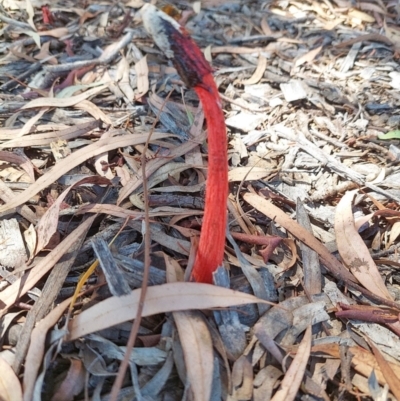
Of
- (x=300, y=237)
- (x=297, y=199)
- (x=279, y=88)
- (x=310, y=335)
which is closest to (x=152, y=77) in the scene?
(x=279, y=88)

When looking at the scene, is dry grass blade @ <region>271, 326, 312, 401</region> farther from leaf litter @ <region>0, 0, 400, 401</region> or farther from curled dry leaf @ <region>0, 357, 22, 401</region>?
curled dry leaf @ <region>0, 357, 22, 401</region>

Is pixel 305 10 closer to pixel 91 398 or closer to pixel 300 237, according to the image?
pixel 300 237

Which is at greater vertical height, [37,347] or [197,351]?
[37,347]

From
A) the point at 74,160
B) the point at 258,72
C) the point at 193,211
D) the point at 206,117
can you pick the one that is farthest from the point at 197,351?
the point at 258,72

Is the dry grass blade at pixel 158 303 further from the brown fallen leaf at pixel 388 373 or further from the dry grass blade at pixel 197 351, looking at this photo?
the brown fallen leaf at pixel 388 373

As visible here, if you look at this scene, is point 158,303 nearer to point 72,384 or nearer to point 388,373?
point 72,384

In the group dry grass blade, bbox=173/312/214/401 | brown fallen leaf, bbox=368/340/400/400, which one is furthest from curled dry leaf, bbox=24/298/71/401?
brown fallen leaf, bbox=368/340/400/400
